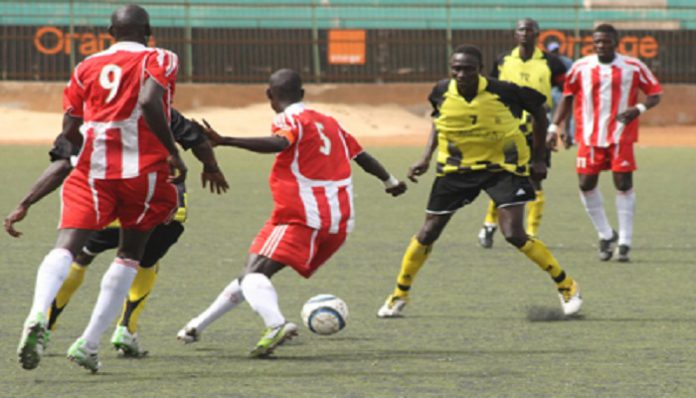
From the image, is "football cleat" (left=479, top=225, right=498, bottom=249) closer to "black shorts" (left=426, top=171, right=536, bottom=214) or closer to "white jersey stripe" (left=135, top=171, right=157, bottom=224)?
"black shorts" (left=426, top=171, right=536, bottom=214)

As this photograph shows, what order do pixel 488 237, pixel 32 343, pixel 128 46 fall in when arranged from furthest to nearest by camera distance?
pixel 488 237
pixel 128 46
pixel 32 343

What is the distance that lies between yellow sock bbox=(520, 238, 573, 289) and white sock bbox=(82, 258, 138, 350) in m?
3.04

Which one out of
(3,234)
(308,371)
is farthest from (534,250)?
(3,234)

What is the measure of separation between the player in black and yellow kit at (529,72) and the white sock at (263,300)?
19.2 ft

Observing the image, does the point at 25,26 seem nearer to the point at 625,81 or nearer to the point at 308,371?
the point at 625,81

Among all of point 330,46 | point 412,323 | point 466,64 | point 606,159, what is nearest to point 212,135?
point 412,323

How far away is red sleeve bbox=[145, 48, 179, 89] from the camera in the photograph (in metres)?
7.21

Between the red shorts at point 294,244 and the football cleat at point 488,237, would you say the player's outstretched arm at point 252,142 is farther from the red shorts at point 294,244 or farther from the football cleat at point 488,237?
the football cleat at point 488,237

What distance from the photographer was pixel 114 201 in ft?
24.3

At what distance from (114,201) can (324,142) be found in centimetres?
135

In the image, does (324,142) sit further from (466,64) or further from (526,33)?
(526,33)

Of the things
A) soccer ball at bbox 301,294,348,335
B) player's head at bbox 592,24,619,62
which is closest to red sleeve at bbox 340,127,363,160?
soccer ball at bbox 301,294,348,335

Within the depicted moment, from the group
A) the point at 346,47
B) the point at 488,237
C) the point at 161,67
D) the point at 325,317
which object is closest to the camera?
the point at 161,67

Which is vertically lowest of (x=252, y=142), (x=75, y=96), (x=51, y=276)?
(x=51, y=276)
